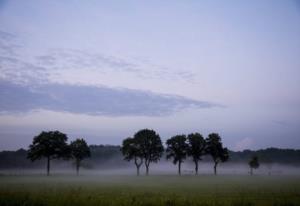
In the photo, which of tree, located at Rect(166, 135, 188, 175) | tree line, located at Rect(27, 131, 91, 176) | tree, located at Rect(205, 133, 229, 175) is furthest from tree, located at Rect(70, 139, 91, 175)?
tree, located at Rect(205, 133, 229, 175)

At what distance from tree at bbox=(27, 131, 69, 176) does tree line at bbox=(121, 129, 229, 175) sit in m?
21.7

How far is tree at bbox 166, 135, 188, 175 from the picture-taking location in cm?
11531

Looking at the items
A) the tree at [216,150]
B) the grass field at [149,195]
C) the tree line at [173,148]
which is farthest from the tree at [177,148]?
the grass field at [149,195]

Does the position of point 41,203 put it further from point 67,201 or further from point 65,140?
point 65,140

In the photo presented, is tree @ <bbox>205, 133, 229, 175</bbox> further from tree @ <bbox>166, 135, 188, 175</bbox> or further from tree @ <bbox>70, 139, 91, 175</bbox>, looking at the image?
tree @ <bbox>70, 139, 91, 175</bbox>

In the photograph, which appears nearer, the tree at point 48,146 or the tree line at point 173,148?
the tree at point 48,146

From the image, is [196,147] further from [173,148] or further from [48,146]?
[48,146]

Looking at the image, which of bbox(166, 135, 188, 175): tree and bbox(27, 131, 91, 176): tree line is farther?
bbox(166, 135, 188, 175): tree

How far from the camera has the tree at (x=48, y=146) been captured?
98938mm

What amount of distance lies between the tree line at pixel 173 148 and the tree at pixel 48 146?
2170cm

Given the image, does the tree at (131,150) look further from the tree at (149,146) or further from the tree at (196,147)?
the tree at (196,147)

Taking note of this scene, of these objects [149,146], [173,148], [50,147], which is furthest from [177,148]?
[50,147]

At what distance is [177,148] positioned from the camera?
115938 millimetres

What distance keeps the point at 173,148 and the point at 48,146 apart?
4242cm
